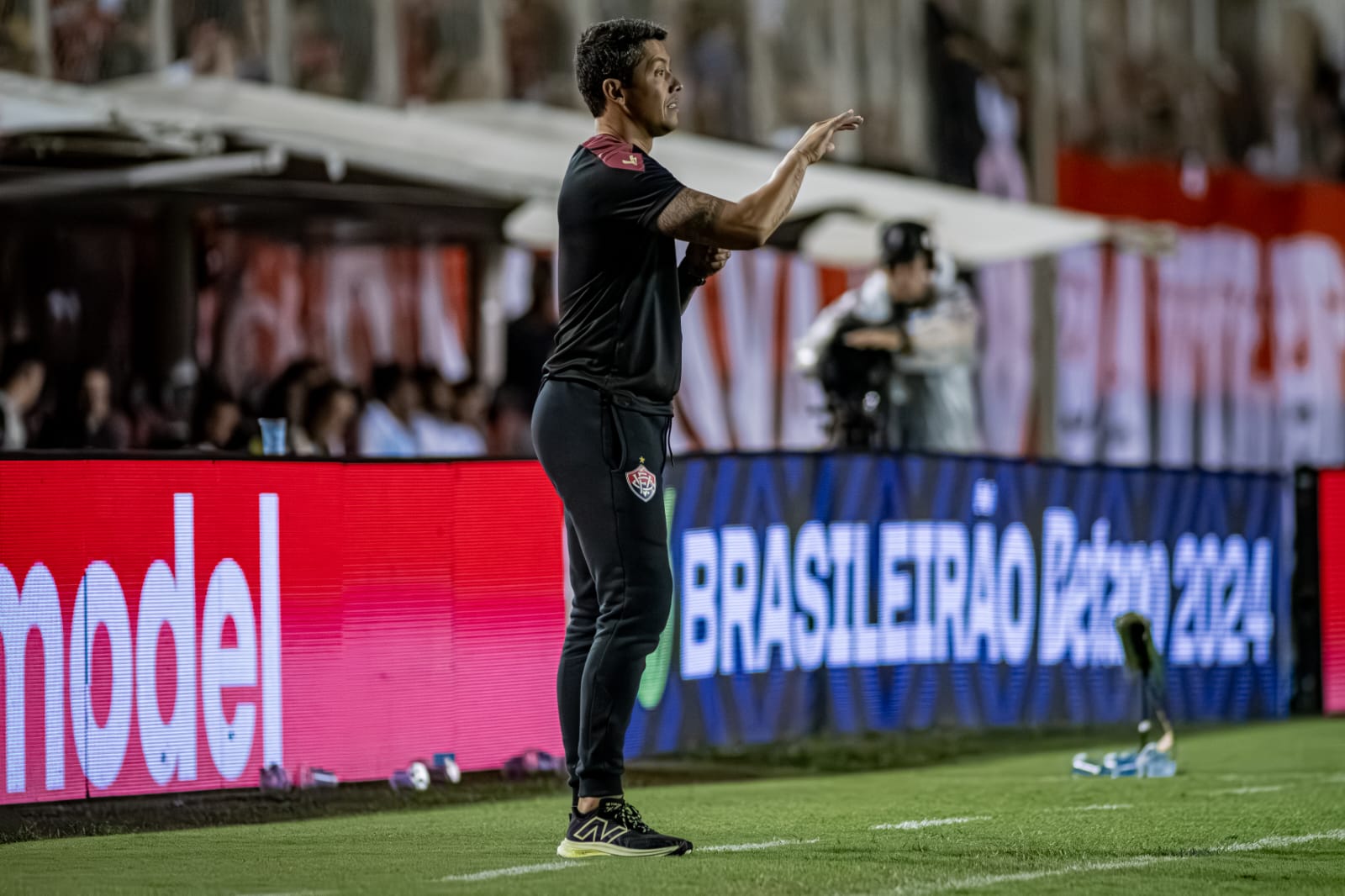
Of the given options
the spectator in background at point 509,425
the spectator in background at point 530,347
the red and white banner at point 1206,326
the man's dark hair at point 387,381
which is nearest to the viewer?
the man's dark hair at point 387,381

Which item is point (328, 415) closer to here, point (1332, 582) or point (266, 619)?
point (266, 619)

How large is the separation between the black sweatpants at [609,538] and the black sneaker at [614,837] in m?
0.06

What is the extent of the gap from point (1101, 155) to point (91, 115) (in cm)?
1308

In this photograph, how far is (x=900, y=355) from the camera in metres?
12.0

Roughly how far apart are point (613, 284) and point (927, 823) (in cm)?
217

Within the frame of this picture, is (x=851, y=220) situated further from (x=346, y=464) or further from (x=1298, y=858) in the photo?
(x=1298, y=858)

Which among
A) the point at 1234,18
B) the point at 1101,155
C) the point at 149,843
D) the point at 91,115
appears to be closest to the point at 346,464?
the point at 149,843

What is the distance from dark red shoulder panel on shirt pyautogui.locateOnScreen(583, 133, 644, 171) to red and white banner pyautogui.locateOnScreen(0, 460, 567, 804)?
2.73 meters

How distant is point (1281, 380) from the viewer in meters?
24.7

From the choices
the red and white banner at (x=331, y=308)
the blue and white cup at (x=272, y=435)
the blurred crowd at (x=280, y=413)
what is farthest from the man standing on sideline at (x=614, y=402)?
the red and white banner at (x=331, y=308)

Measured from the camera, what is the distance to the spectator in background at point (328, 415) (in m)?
12.5

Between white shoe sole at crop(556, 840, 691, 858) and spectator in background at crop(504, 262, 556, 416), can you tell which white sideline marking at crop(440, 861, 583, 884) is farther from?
spectator in background at crop(504, 262, 556, 416)

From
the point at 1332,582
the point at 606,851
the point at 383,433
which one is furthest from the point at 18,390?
the point at 1332,582

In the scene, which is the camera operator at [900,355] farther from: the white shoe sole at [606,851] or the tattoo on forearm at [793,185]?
the tattoo on forearm at [793,185]
